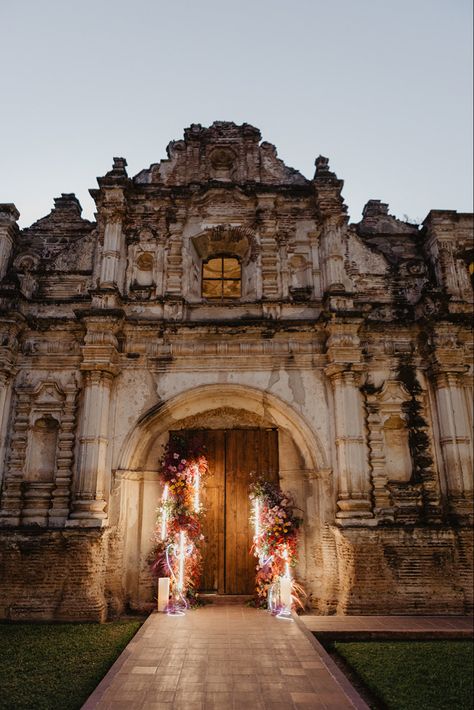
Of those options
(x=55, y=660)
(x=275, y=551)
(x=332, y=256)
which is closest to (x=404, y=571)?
(x=275, y=551)

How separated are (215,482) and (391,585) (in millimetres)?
3541

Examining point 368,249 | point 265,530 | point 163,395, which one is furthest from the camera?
point 368,249

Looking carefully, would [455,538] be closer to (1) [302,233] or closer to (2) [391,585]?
(2) [391,585]

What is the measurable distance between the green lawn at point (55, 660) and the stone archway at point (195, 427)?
4.41 ft

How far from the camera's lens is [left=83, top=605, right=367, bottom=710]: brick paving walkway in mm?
4648

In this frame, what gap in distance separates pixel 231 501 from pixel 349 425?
271 cm

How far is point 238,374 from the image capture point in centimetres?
916

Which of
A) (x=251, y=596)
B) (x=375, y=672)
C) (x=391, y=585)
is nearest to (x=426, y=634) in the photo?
(x=391, y=585)

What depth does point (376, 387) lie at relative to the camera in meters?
9.13

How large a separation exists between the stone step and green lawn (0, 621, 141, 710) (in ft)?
5.15

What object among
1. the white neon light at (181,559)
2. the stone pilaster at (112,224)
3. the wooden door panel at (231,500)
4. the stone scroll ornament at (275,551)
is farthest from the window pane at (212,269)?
the white neon light at (181,559)

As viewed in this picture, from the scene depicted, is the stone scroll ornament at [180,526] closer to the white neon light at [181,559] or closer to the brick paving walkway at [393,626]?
the white neon light at [181,559]

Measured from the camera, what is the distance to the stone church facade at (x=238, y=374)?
8.00 meters

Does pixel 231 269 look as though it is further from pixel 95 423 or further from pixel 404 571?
pixel 404 571
